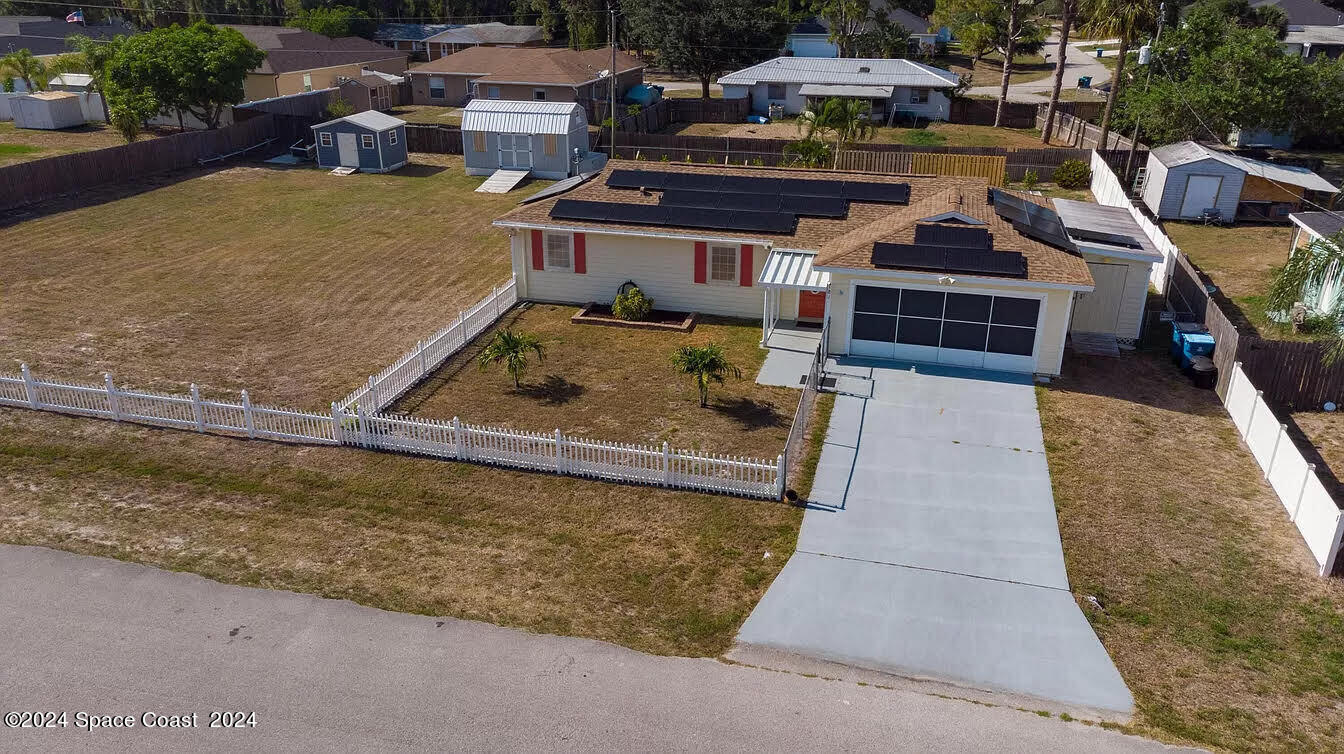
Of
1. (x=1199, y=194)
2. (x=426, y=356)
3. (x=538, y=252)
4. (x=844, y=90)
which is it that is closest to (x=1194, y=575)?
(x=426, y=356)

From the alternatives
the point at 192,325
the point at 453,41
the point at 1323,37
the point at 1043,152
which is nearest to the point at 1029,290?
the point at 192,325

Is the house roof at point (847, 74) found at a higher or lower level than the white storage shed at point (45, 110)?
higher

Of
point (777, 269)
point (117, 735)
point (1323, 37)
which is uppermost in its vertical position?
point (1323, 37)

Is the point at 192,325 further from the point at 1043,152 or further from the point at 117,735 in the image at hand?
the point at 1043,152

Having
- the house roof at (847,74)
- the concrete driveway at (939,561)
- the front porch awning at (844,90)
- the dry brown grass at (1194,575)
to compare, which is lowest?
the concrete driveway at (939,561)

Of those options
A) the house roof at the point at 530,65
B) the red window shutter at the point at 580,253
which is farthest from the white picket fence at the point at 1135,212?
the house roof at the point at 530,65

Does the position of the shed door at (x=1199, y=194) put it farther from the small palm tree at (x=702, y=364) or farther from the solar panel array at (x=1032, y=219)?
the small palm tree at (x=702, y=364)

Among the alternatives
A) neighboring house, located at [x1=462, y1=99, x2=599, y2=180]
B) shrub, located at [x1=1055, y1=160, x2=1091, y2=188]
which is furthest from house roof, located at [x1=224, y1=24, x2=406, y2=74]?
shrub, located at [x1=1055, y1=160, x2=1091, y2=188]
